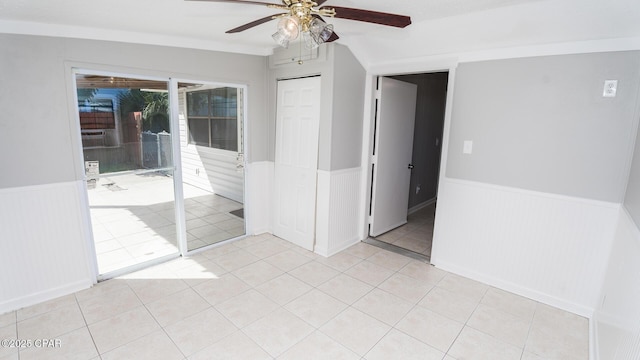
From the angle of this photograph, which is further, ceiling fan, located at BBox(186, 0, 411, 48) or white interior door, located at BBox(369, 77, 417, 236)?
white interior door, located at BBox(369, 77, 417, 236)

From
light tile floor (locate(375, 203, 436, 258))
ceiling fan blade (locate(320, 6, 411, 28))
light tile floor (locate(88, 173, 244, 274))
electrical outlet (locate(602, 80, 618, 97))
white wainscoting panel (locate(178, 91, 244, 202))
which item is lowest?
light tile floor (locate(375, 203, 436, 258))

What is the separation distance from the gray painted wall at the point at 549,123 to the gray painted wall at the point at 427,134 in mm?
1862

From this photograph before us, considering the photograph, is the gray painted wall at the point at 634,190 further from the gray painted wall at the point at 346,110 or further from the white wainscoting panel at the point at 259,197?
the white wainscoting panel at the point at 259,197

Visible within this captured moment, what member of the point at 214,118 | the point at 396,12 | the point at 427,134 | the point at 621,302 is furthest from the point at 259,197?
the point at 621,302

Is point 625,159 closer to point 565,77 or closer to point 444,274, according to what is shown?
point 565,77

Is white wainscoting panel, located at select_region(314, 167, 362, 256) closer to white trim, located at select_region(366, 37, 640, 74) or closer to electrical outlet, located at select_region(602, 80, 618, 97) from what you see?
white trim, located at select_region(366, 37, 640, 74)

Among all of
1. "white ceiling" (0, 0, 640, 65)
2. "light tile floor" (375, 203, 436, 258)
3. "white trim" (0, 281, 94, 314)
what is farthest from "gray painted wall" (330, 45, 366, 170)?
"white trim" (0, 281, 94, 314)

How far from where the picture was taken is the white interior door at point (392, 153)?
3816 millimetres

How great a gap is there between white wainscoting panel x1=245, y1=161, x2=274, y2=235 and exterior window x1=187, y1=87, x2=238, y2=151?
0.44 metres

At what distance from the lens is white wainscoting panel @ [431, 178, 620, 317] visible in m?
2.46

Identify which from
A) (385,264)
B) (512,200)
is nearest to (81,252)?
(385,264)

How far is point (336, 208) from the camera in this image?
11.6ft

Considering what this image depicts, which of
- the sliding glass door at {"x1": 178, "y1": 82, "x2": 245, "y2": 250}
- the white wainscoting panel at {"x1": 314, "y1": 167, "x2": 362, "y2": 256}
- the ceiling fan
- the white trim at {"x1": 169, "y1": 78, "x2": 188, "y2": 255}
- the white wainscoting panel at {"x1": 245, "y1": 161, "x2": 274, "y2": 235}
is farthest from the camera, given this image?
the white wainscoting panel at {"x1": 245, "y1": 161, "x2": 274, "y2": 235}

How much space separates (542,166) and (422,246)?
1666 mm
